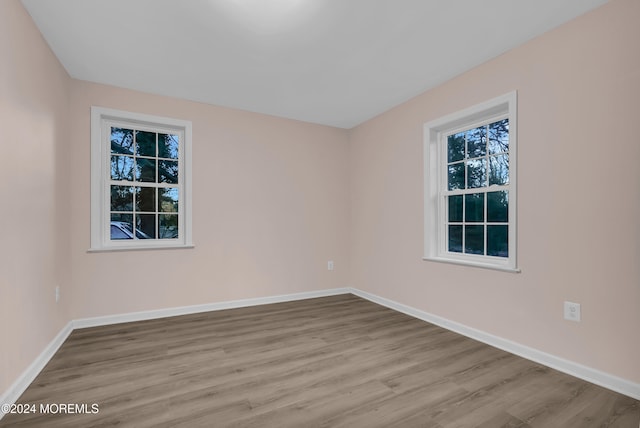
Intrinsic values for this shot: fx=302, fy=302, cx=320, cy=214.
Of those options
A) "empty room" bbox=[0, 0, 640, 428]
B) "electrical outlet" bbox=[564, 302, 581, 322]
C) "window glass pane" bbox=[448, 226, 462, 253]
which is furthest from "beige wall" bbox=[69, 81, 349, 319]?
"electrical outlet" bbox=[564, 302, 581, 322]

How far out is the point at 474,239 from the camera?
3078 mm

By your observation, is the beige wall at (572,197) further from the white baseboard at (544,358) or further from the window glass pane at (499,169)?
the window glass pane at (499,169)

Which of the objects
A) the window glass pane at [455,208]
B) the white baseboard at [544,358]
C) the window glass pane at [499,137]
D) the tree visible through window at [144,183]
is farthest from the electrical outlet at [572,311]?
the tree visible through window at [144,183]

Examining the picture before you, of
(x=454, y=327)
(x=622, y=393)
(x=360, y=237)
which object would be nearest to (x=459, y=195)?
(x=454, y=327)

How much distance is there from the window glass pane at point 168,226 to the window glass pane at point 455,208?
3.23 metres

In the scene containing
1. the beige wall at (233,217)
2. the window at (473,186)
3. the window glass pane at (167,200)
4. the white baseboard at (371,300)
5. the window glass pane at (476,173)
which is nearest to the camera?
the white baseboard at (371,300)

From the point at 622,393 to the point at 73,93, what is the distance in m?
5.21

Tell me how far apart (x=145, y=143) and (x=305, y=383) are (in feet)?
10.3

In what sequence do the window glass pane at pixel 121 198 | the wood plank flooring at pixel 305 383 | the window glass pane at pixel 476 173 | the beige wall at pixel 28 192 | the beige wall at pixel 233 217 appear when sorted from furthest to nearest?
the window glass pane at pixel 121 198, the beige wall at pixel 233 217, the window glass pane at pixel 476 173, the beige wall at pixel 28 192, the wood plank flooring at pixel 305 383

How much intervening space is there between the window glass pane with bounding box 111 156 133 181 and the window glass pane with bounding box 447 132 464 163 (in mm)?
3611

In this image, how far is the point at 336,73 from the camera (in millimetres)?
3016

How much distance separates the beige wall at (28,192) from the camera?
5.95 feet

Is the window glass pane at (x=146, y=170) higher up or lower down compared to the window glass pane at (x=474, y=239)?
higher up

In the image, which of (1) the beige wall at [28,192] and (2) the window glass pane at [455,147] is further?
(2) the window glass pane at [455,147]
